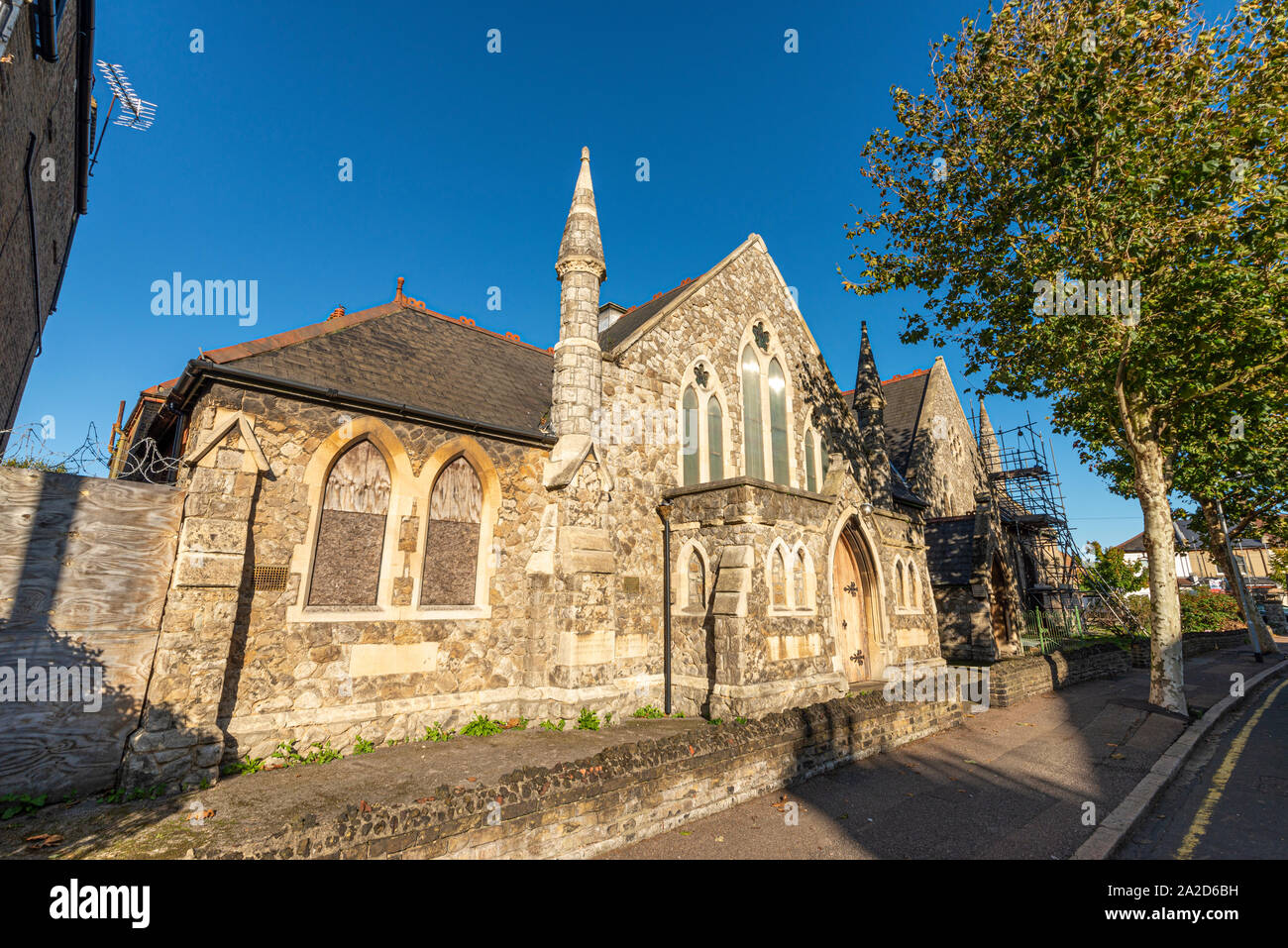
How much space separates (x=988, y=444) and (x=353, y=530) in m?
30.8

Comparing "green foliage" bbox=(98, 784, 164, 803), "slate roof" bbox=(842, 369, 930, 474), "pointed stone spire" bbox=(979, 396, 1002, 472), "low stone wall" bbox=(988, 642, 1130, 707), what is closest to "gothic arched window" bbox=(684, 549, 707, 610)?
"low stone wall" bbox=(988, 642, 1130, 707)

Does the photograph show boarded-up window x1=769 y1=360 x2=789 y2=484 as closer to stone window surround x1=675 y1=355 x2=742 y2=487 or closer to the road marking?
stone window surround x1=675 y1=355 x2=742 y2=487

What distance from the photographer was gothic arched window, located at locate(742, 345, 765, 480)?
1391 centimetres

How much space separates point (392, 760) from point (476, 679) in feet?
6.53

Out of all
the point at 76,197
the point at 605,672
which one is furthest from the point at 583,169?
the point at 76,197

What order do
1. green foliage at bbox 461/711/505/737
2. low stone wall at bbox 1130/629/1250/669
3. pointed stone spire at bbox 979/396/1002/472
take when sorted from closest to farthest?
green foliage at bbox 461/711/505/737, low stone wall at bbox 1130/629/1250/669, pointed stone spire at bbox 979/396/1002/472

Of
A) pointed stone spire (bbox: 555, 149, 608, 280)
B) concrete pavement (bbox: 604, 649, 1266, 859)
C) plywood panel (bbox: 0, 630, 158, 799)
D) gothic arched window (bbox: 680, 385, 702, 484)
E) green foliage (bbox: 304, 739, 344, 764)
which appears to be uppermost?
pointed stone spire (bbox: 555, 149, 608, 280)

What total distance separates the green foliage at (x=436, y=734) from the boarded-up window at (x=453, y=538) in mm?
1868

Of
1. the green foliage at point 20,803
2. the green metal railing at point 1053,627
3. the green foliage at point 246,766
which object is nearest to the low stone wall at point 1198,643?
the green metal railing at point 1053,627

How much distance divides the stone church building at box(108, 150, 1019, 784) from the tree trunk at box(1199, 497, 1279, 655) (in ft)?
61.5

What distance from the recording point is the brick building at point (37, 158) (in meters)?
7.70

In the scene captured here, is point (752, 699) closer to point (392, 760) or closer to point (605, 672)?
point (605, 672)

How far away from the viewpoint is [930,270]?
13766 mm

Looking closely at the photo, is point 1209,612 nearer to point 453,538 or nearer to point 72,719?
point 453,538
